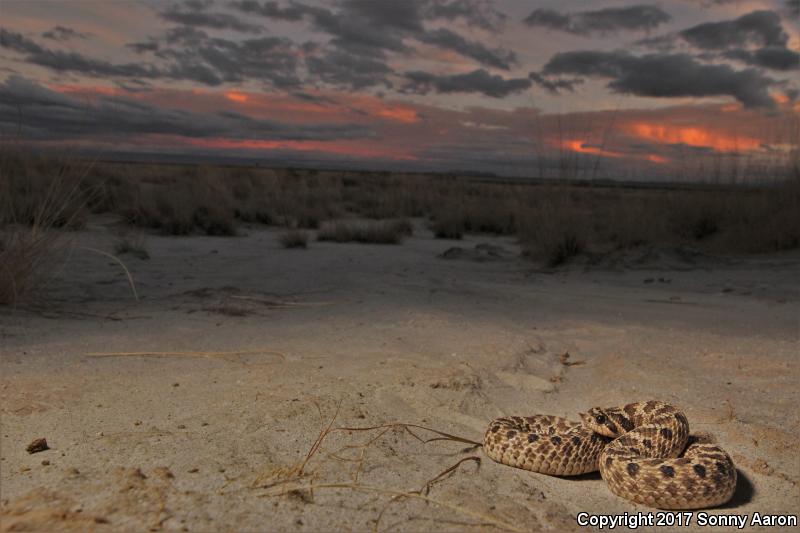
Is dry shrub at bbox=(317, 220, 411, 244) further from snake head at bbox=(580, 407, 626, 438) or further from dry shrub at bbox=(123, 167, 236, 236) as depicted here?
snake head at bbox=(580, 407, 626, 438)

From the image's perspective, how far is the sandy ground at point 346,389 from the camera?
240 cm

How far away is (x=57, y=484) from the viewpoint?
2.36 m

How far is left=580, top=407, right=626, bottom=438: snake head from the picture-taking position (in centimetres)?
307

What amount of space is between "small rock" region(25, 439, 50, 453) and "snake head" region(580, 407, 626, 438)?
8.46 feet

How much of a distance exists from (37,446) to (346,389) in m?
1.64

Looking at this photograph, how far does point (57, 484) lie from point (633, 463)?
7.99ft

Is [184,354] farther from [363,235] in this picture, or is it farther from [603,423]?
[363,235]

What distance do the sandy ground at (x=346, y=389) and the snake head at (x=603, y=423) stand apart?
0.79 ft

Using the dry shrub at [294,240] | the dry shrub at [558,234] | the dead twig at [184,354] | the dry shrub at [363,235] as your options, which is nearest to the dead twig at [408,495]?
the dead twig at [184,354]

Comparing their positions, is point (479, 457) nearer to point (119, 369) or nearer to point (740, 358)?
point (119, 369)

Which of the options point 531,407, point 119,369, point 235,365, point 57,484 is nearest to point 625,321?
point 531,407

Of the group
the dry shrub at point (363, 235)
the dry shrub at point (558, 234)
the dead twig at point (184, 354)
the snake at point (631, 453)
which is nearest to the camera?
the snake at point (631, 453)

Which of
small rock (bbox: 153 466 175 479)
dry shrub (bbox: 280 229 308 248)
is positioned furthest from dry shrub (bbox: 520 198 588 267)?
small rock (bbox: 153 466 175 479)

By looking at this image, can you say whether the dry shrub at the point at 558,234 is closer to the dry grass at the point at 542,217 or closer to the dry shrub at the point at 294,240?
the dry grass at the point at 542,217
